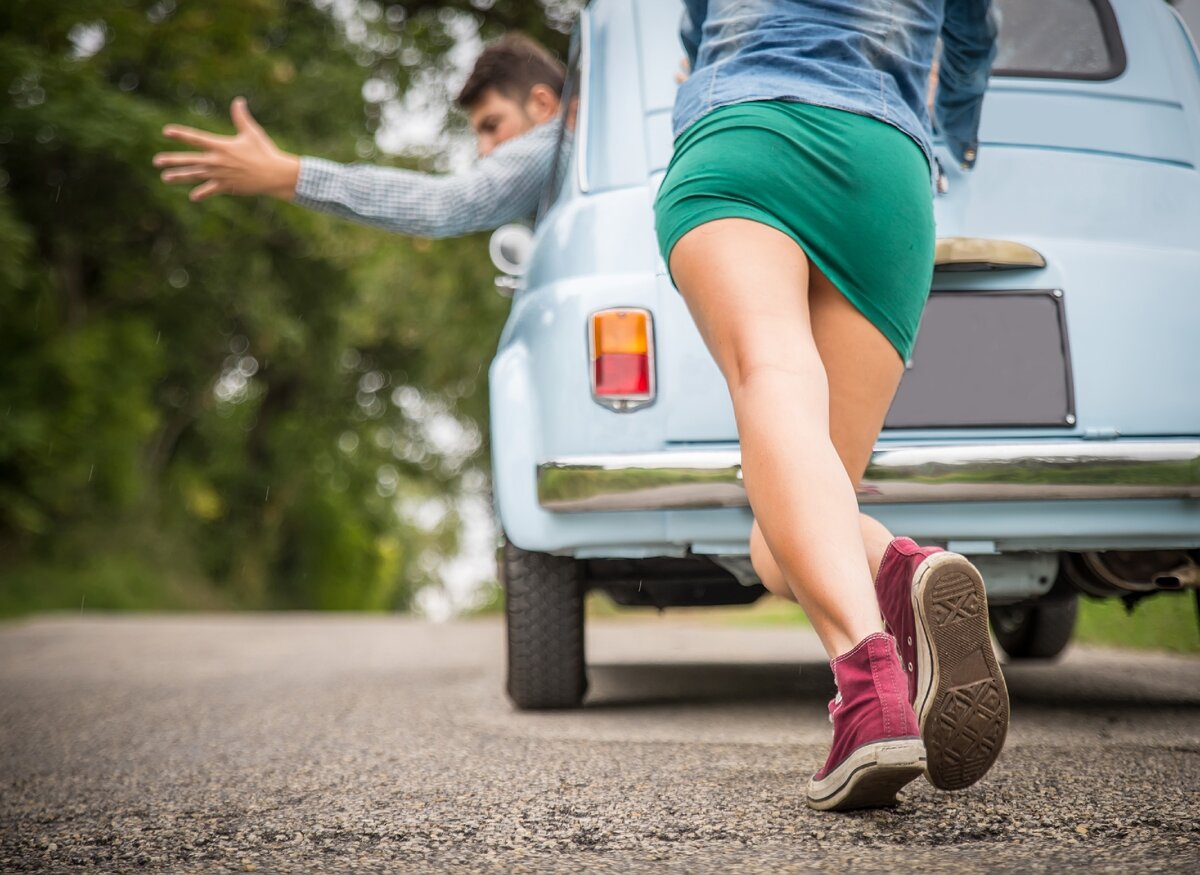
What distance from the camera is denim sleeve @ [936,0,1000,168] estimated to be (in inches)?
88.6

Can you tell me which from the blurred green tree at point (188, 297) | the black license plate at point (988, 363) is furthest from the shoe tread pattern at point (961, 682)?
the blurred green tree at point (188, 297)

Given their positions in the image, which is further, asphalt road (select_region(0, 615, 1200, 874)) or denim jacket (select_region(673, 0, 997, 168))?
denim jacket (select_region(673, 0, 997, 168))

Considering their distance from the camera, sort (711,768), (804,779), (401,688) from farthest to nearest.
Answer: (401,688)
(711,768)
(804,779)

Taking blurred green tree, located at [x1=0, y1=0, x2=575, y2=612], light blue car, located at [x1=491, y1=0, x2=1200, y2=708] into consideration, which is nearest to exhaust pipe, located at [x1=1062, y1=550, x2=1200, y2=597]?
light blue car, located at [x1=491, y1=0, x2=1200, y2=708]

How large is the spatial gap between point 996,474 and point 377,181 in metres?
1.81

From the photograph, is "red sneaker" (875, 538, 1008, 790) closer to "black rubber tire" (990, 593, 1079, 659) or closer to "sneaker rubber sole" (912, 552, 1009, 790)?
"sneaker rubber sole" (912, 552, 1009, 790)

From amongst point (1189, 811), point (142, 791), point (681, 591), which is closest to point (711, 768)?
point (1189, 811)

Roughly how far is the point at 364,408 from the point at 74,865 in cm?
1908

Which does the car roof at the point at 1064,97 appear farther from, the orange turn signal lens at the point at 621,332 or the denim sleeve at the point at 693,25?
the denim sleeve at the point at 693,25

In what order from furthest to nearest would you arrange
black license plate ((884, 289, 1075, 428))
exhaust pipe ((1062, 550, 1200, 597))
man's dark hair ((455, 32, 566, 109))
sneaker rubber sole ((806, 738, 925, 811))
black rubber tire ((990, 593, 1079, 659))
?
black rubber tire ((990, 593, 1079, 659)) → man's dark hair ((455, 32, 566, 109)) → exhaust pipe ((1062, 550, 1200, 597)) → black license plate ((884, 289, 1075, 428)) → sneaker rubber sole ((806, 738, 925, 811))

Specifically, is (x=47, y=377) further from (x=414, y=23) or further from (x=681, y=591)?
(x=681, y=591)

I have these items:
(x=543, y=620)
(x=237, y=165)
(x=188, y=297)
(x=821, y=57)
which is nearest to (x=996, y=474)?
(x=821, y=57)

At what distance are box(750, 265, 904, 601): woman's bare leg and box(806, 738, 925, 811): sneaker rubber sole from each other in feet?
1.16

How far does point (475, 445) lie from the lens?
14.6 metres
